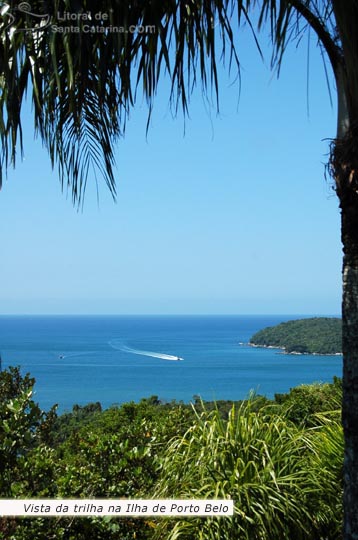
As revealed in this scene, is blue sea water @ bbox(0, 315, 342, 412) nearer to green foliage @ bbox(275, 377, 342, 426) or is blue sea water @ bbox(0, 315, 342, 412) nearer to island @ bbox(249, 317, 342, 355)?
island @ bbox(249, 317, 342, 355)

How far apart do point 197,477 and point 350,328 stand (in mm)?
1401

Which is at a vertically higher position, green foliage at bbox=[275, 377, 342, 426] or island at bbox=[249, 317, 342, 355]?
green foliage at bbox=[275, 377, 342, 426]

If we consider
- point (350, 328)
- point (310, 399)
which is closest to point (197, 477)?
point (350, 328)

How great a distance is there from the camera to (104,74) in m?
2.46

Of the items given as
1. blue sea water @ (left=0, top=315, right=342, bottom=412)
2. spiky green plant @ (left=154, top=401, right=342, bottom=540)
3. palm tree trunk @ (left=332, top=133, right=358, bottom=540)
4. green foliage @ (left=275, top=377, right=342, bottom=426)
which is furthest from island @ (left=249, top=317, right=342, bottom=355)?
palm tree trunk @ (left=332, top=133, right=358, bottom=540)

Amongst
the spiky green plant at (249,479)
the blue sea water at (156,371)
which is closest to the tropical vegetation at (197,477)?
A: the spiky green plant at (249,479)

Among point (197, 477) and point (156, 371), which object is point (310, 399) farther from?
point (156, 371)

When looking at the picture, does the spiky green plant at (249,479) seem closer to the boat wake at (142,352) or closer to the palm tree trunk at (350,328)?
the palm tree trunk at (350,328)

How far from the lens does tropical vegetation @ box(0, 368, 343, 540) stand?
3201 millimetres

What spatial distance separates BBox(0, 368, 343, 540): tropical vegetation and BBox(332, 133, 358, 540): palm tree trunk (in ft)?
2.10

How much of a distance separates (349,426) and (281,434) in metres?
1.16

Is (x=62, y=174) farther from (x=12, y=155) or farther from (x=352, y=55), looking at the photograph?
(x=352, y=55)

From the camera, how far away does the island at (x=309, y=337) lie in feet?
203

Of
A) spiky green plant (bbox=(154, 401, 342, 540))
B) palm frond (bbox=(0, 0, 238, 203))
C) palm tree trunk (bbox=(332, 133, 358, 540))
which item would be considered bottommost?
spiky green plant (bbox=(154, 401, 342, 540))
